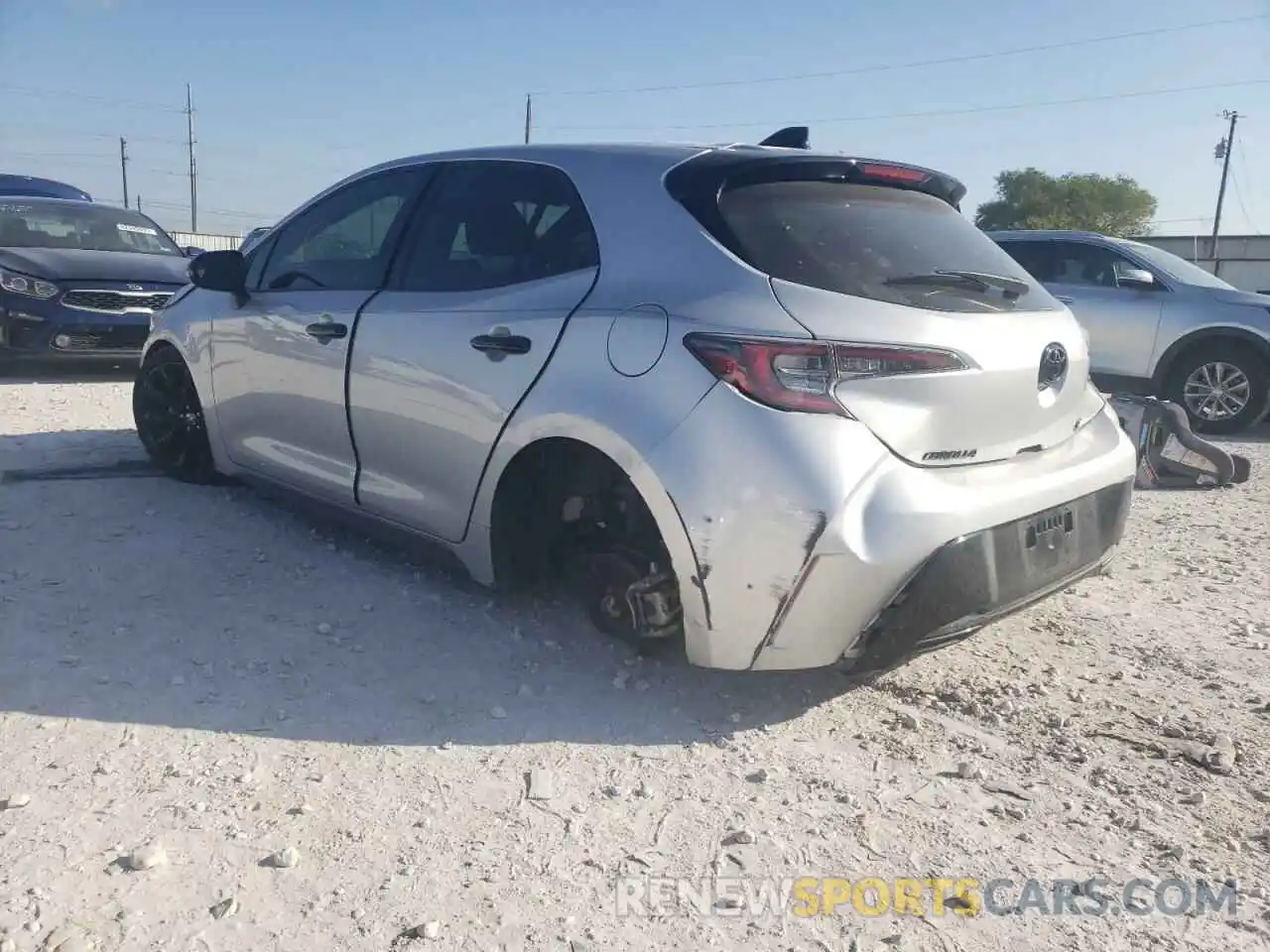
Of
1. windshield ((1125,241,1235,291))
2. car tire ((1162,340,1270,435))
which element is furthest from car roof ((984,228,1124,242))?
car tire ((1162,340,1270,435))

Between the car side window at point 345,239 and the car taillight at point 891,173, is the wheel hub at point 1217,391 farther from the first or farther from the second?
the car side window at point 345,239

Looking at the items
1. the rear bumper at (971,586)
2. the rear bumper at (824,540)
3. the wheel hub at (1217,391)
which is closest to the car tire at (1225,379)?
the wheel hub at (1217,391)

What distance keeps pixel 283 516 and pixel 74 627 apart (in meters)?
1.36

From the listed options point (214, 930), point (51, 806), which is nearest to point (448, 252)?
point (51, 806)

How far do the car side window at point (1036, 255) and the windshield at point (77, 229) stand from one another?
25.6ft

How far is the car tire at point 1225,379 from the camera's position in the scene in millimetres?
8500

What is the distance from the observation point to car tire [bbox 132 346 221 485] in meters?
5.26

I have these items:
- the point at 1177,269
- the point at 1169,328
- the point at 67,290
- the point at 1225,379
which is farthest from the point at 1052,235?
the point at 67,290

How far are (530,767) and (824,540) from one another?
39.2 inches

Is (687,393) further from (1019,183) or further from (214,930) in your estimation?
(1019,183)

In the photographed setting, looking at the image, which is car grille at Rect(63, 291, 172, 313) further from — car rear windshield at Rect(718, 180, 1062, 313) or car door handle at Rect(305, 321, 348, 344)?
car rear windshield at Rect(718, 180, 1062, 313)

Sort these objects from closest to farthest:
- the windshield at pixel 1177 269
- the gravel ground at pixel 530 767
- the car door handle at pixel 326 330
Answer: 1. the gravel ground at pixel 530 767
2. the car door handle at pixel 326 330
3. the windshield at pixel 1177 269

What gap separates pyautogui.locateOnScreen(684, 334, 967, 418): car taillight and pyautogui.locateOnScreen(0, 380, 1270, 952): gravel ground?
99 centimetres

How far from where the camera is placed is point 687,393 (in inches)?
111
